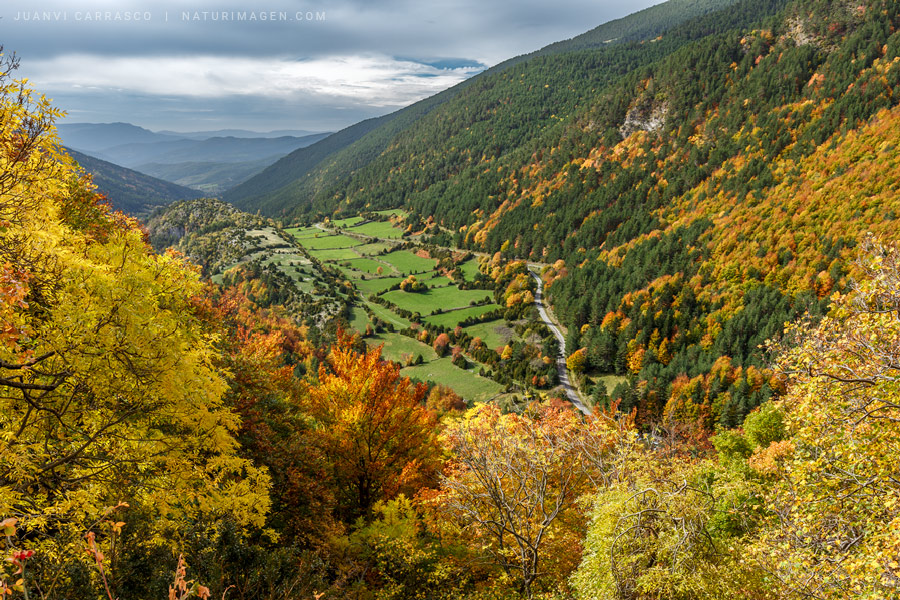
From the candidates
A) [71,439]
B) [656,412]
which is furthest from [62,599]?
[656,412]

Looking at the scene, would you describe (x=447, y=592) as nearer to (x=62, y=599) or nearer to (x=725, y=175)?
(x=62, y=599)

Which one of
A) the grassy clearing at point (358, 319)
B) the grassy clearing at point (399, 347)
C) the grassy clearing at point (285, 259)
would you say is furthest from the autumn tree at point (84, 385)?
the grassy clearing at point (285, 259)

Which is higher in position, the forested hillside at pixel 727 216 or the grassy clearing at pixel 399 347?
the forested hillside at pixel 727 216

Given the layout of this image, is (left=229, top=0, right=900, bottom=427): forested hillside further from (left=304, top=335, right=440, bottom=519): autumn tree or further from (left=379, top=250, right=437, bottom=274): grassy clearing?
(left=304, top=335, right=440, bottom=519): autumn tree

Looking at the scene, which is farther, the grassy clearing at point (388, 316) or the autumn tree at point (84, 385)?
the grassy clearing at point (388, 316)

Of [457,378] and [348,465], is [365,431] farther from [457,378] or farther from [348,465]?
[457,378]

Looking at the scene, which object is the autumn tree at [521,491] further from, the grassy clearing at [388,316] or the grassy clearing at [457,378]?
the grassy clearing at [388,316]
